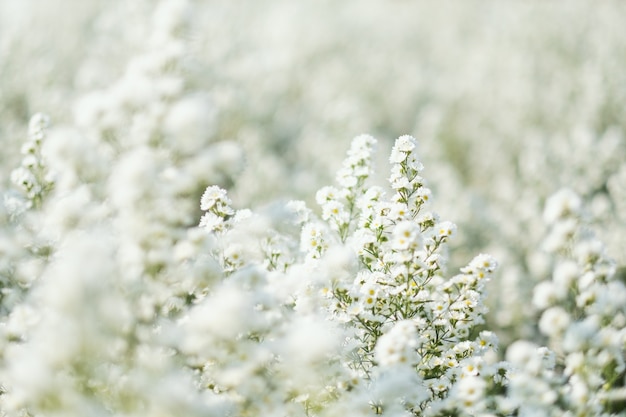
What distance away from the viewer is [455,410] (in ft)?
7.84

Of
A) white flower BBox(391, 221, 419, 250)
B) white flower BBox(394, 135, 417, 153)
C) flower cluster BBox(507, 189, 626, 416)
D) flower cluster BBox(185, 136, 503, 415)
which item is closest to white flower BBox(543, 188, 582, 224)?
flower cluster BBox(507, 189, 626, 416)

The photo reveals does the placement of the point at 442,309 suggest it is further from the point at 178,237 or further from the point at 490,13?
the point at 490,13

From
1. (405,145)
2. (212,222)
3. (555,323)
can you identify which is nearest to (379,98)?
(405,145)

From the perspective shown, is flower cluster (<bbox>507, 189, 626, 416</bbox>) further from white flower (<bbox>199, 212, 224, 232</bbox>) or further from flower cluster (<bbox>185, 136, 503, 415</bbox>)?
white flower (<bbox>199, 212, 224, 232</bbox>)

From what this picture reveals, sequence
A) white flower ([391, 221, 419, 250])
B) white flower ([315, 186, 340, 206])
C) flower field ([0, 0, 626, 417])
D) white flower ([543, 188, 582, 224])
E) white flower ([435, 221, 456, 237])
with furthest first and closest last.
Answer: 1. white flower ([315, 186, 340, 206])
2. white flower ([435, 221, 456, 237])
3. white flower ([391, 221, 419, 250])
4. white flower ([543, 188, 582, 224])
5. flower field ([0, 0, 626, 417])

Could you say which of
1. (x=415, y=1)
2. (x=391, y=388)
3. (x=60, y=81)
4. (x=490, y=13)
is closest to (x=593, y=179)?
(x=391, y=388)

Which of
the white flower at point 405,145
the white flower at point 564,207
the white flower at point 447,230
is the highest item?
the white flower at point 405,145

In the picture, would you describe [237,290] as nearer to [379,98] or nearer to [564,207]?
[564,207]

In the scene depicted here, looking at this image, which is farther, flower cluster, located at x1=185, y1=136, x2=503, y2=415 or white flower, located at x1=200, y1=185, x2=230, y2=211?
white flower, located at x1=200, y1=185, x2=230, y2=211

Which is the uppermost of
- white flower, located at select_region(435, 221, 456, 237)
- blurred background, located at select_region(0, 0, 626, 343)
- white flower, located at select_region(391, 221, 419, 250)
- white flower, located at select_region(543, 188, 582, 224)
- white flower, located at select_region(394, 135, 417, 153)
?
blurred background, located at select_region(0, 0, 626, 343)

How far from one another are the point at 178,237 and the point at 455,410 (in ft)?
4.19

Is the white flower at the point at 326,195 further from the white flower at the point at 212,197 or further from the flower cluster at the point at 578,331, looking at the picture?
the flower cluster at the point at 578,331

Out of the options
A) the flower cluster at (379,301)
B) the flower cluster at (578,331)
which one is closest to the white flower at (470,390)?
the flower cluster at (379,301)

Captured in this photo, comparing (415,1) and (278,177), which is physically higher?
(415,1)
